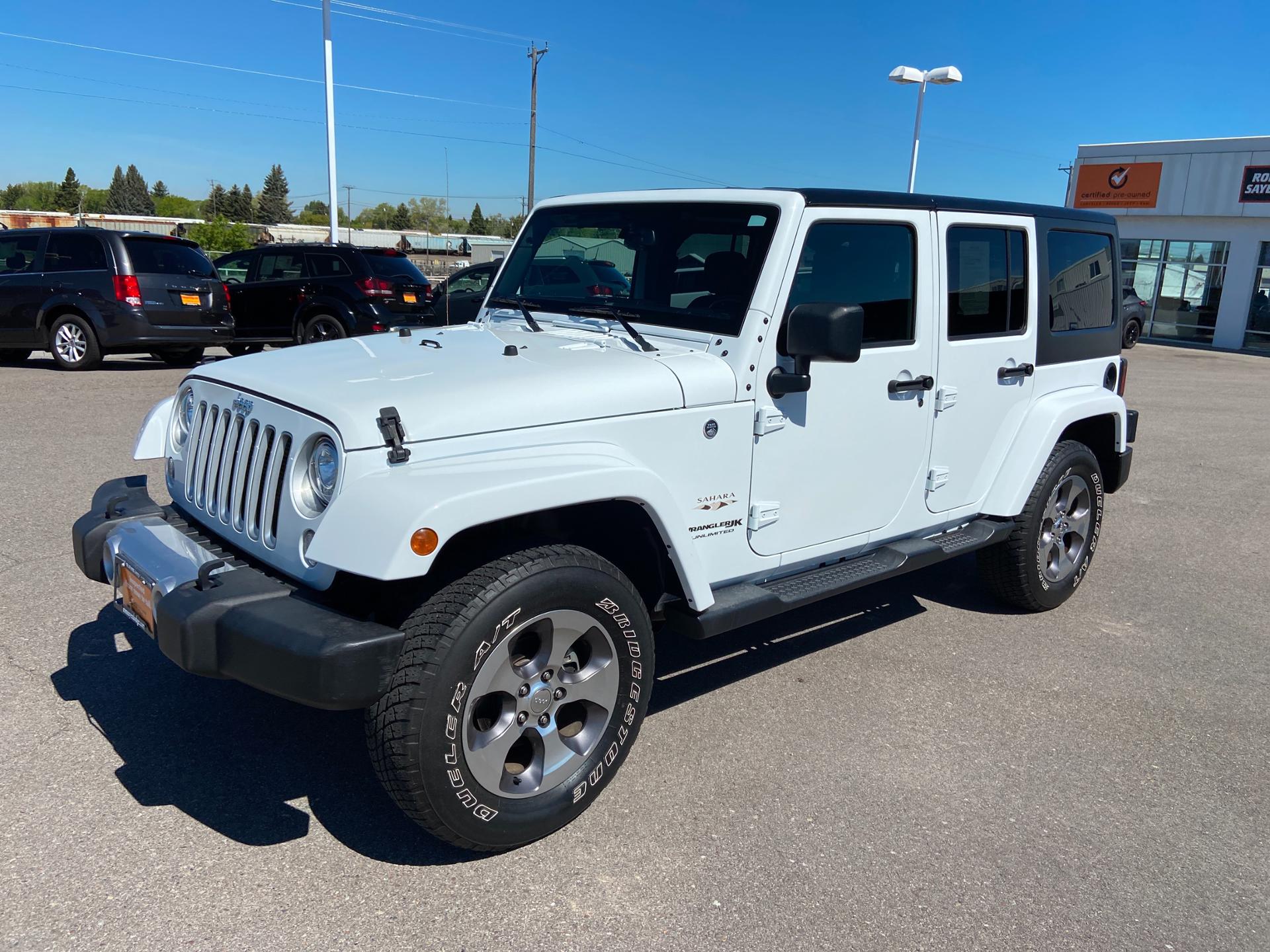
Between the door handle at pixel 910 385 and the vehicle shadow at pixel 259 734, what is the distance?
1324mm

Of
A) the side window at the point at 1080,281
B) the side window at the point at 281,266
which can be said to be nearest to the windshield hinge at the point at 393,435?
A: the side window at the point at 1080,281

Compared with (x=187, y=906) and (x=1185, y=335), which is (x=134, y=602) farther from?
(x=1185, y=335)

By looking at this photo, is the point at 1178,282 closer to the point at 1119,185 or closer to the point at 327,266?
the point at 1119,185

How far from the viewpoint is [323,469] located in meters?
2.78

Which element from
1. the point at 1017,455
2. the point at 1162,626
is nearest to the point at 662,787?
the point at 1017,455

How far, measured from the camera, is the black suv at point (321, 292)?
1300 cm

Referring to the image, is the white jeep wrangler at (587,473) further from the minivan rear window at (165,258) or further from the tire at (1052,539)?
the minivan rear window at (165,258)

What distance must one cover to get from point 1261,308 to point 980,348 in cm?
2601

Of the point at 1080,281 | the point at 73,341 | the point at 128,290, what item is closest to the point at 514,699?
the point at 1080,281

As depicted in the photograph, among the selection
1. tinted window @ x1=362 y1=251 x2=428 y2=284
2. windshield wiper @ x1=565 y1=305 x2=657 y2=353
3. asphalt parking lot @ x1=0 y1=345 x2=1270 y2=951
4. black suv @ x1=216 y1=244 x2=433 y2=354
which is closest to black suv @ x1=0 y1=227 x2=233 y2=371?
black suv @ x1=216 y1=244 x2=433 y2=354

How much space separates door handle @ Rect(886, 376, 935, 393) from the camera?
3949mm

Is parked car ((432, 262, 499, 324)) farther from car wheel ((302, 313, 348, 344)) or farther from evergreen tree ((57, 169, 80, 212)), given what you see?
evergreen tree ((57, 169, 80, 212))

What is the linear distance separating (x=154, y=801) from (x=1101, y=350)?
4.99 meters

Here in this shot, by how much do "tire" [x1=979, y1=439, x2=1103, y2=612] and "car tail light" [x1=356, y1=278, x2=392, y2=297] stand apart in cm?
1001
